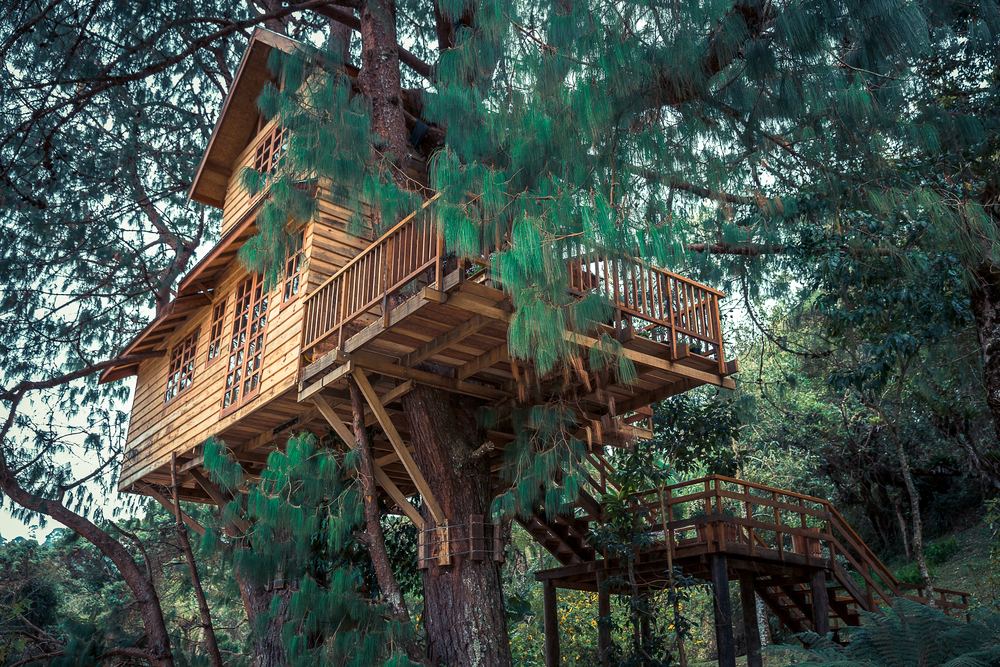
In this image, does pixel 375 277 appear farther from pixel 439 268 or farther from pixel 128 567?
pixel 128 567

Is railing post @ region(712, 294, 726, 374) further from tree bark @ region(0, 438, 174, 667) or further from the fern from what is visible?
tree bark @ region(0, 438, 174, 667)

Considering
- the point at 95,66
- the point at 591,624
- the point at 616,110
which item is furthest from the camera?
the point at 591,624

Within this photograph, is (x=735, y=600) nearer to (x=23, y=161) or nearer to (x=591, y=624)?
(x=591, y=624)

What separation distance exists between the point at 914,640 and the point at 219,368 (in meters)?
8.05

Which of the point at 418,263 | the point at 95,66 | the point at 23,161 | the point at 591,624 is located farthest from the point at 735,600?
the point at 23,161

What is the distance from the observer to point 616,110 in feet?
19.6

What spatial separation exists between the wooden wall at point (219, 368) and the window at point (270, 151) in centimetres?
60

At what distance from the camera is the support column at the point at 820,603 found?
9.05 m

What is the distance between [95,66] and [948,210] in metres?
8.59

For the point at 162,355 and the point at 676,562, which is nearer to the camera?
the point at 676,562

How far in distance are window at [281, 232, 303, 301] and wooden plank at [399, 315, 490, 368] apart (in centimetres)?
195

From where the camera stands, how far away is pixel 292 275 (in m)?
8.99

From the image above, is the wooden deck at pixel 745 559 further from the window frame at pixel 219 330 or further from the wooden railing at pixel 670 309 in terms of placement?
the window frame at pixel 219 330

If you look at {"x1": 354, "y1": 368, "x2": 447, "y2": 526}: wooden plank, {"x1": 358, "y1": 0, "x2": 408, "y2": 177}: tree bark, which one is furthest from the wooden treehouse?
{"x1": 358, "y1": 0, "x2": 408, "y2": 177}: tree bark
